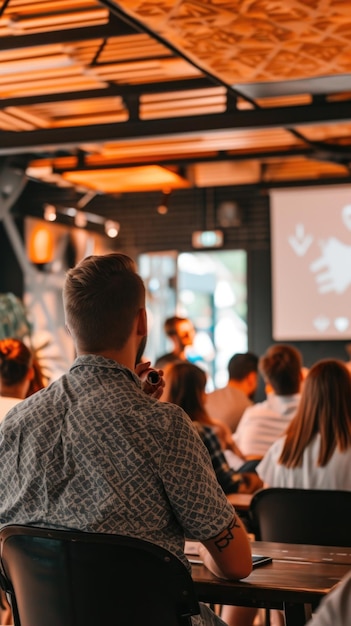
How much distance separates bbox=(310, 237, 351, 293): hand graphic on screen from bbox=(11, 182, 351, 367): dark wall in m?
0.66

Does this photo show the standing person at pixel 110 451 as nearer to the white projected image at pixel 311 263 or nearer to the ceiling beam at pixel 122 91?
the ceiling beam at pixel 122 91

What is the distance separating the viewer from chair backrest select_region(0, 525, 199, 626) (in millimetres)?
1817

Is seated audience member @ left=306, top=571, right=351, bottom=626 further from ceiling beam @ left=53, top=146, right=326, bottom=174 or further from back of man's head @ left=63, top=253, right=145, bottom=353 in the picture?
ceiling beam @ left=53, top=146, right=326, bottom=174

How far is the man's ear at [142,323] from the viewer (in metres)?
2.08

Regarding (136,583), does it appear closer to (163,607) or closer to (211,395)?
(163,607)

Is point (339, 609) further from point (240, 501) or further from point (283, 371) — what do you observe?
point (283, 371)

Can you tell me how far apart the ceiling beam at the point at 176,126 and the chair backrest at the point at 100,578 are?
440 centimetres

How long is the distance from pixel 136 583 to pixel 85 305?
1.96 feet

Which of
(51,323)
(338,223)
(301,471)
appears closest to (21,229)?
(51,323)

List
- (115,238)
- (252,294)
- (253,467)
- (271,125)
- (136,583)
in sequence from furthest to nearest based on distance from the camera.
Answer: (115,238) < (252,294) < (271,125) < (253,467) < (136,583)

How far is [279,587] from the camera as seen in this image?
6.84 ft

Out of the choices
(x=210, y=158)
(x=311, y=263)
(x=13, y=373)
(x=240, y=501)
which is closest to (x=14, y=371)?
(x=13, y=373)

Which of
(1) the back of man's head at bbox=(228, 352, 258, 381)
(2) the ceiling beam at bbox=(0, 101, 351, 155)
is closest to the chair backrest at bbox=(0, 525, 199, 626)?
(2) the ceiling beam at bbox=(0, 101, 351, 155)

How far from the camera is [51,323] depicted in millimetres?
10961
